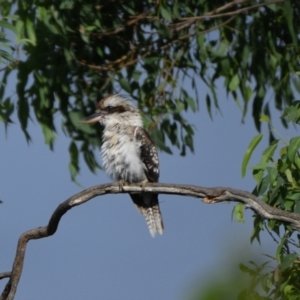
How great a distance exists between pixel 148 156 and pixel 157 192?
1576 millimetres

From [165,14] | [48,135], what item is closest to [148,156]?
[165,14]

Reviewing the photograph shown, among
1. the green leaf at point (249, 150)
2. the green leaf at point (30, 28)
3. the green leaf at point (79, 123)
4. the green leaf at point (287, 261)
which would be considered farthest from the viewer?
the green leaf at point (79, 123)

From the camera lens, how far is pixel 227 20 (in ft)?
21.5

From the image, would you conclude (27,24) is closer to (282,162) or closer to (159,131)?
(159,131)

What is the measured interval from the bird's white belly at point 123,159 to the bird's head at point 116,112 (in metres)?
0.26

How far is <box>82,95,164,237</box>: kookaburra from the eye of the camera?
4980mm

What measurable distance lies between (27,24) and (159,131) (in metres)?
1.19

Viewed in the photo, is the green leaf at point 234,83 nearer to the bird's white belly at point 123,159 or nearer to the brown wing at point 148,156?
the brown wing at point 148,156

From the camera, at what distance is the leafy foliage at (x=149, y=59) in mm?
6215

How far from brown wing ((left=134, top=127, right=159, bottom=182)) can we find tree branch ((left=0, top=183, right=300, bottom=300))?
1148 mm

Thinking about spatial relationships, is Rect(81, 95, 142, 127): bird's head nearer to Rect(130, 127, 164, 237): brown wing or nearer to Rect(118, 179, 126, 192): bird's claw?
Rect(130, 127, 164, 237): brown wing

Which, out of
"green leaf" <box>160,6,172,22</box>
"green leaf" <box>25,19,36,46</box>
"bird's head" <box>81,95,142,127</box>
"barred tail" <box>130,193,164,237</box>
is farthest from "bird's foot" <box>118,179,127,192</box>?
"green leaf" <box>160,6,172,22</box>

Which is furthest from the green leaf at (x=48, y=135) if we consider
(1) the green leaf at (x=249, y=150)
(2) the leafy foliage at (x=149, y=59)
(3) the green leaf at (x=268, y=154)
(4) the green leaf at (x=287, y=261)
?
(4) the green leaf at (x=287, y=261)

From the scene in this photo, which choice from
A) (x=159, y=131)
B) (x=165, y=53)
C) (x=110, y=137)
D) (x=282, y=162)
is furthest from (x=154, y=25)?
(x=282, y=162)
